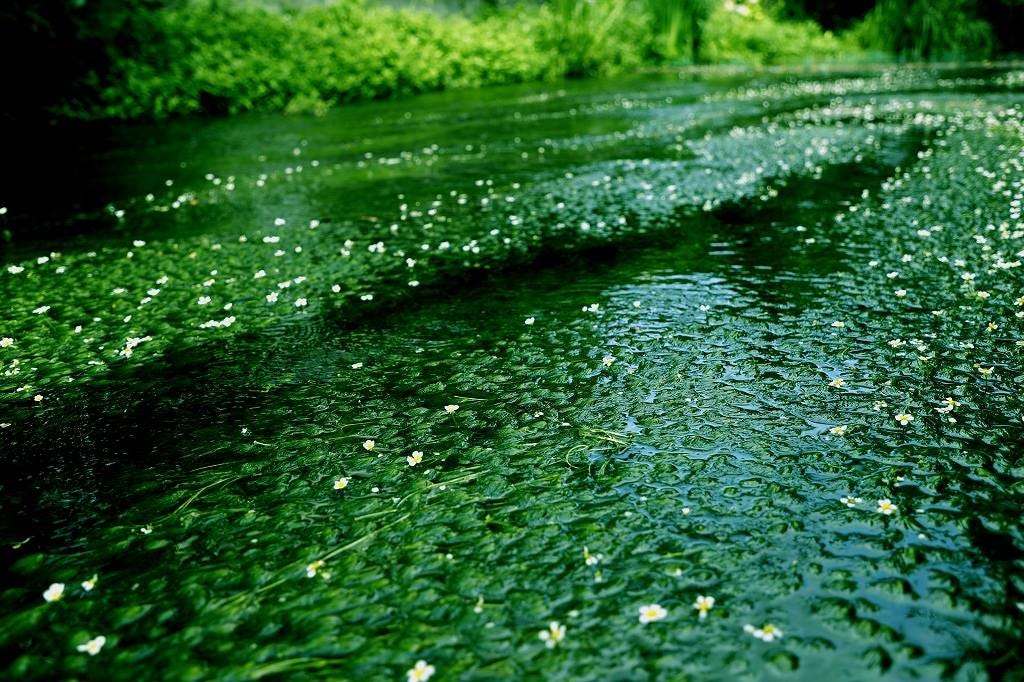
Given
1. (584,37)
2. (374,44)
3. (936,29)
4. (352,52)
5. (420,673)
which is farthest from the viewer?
(936,29)

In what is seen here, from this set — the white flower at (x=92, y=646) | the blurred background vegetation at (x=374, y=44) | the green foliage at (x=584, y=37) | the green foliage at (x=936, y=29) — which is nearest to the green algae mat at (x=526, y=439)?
the white flower at (x=92, y=646)

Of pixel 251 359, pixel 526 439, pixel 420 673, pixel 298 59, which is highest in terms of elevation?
pixel 298 59

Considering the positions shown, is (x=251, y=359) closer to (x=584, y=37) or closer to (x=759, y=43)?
(x=584, y=37)

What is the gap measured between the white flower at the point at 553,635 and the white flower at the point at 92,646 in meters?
1.31

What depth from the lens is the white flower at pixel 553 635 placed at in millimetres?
2371

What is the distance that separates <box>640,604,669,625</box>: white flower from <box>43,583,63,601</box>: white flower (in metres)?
1.88

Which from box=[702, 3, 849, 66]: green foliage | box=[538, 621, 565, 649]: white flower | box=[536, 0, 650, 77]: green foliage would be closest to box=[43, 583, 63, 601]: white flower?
box=[538, 621, 565, 649]: white flower

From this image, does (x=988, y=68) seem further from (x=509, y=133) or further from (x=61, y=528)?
(x=61, y=528)

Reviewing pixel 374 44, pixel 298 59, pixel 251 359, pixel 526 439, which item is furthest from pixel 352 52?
pixel 526 439

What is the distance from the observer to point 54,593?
2703 millimetres

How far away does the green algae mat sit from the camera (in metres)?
2.44

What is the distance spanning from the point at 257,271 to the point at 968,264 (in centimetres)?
491

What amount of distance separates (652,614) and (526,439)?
3.93ft

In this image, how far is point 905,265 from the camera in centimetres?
550
